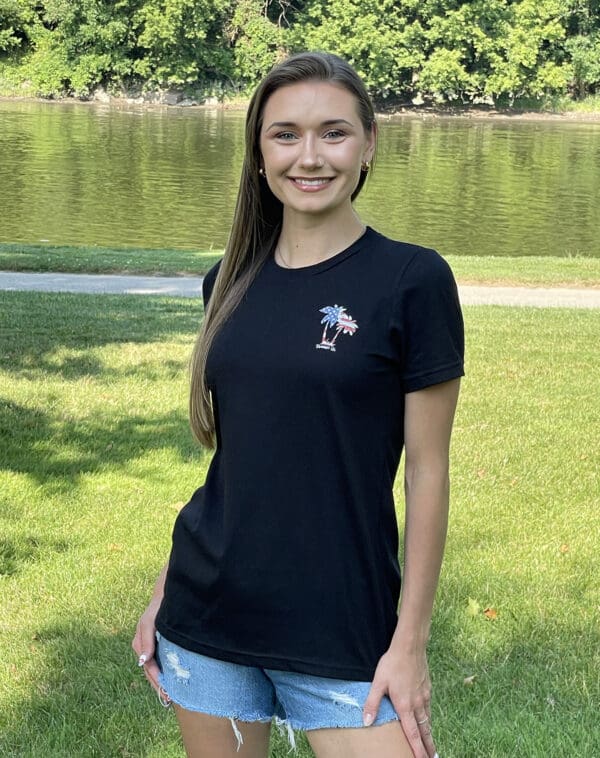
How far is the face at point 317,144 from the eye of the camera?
6.67 feet

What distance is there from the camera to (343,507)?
1.93 meters

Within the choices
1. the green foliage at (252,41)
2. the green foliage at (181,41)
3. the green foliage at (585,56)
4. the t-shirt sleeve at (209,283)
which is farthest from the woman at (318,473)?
the green foliage at (585,56)

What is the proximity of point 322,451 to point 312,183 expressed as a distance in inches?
20.2

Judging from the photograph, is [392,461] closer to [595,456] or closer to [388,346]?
[388,346]

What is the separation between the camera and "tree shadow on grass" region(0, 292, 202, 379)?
8656 mm

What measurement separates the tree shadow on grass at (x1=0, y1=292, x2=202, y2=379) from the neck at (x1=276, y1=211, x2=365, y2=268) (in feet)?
20.9

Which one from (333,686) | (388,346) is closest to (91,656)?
(333,686)

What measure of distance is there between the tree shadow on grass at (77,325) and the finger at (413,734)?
21.8ft

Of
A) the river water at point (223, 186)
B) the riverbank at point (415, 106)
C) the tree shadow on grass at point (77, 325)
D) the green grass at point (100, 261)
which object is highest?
the tree shadow on grass at point (77, 325)

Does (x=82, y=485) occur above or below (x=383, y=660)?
below

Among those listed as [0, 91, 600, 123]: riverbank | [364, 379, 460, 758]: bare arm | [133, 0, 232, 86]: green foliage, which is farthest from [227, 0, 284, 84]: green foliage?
[364, 379, 460, 758]: bare arm

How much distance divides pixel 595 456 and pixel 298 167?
16.6 feet

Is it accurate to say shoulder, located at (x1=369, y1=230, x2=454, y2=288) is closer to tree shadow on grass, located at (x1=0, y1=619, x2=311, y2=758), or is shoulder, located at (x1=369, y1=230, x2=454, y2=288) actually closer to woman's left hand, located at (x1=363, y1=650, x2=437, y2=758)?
woman's left hand, located at (x1=363, y1=650, x2=437, y2=758)

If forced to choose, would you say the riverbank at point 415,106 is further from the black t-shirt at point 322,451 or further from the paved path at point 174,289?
the black t-shirt at point 322,451
